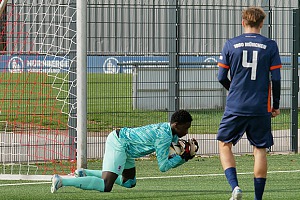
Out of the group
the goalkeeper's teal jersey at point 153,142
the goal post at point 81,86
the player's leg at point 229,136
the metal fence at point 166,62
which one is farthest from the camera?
the metal fence at point 166,62

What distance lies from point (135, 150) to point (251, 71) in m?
1.67

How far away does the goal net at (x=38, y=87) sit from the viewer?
12320mm

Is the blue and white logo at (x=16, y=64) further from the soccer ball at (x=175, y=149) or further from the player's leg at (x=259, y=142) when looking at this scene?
the player's leg at (x=259, y=142)

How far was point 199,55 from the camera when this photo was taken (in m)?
15.1

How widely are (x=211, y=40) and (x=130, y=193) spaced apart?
5.77m

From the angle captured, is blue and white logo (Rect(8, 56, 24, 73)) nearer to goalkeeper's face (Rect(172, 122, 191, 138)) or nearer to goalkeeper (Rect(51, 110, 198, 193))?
goalkeeper (Rect(51, 110, 198, 193))

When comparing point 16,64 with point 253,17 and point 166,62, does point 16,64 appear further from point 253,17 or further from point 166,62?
point 253,17

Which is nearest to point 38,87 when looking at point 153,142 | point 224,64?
point 153,142

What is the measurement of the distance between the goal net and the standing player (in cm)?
422

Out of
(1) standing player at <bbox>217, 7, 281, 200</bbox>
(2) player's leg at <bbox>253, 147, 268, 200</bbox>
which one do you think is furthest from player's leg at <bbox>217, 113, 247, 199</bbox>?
(2) player's leg at <bbox>253, 147, 268, 200</bbox>

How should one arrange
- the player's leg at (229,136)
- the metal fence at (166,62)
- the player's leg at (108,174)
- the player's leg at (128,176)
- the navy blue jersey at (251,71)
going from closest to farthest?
the navy blue jersey at (251,71) → the player's leg at (229,136) → the player's leg at (108,174) → the player's leg at (128,176) → the metal fence at (166,62)

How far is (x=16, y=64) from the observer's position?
12.6 metres

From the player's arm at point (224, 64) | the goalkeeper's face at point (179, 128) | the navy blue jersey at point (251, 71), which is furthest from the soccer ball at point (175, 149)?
the player's arm at point (224, 64)

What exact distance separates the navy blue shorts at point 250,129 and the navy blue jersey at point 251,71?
2.3 inches
